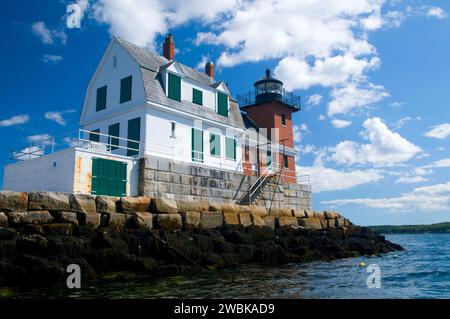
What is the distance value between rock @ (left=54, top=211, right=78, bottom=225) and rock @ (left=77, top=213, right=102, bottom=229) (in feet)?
0.55

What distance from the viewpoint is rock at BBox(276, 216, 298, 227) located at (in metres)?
19.2

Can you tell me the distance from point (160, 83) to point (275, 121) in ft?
34.0

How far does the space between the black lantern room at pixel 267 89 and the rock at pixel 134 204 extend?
16.4 meters

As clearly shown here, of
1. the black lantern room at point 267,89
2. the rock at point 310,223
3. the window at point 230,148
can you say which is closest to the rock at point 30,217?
the window at point 230,148

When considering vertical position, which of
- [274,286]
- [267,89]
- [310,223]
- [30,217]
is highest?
[267,89]

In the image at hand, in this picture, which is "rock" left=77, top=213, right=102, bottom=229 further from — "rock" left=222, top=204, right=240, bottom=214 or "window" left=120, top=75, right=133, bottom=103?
"window" left=120, top=75, right=133, bottom=103

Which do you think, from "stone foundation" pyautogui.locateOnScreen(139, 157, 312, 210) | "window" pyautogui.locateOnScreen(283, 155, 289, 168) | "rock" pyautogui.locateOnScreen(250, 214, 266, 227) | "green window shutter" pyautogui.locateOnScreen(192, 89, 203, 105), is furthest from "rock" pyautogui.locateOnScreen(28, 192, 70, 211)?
"window" pyautogui.locateOnScreen(283, 155, 289, 168)

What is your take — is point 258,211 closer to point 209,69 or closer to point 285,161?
point 285,161

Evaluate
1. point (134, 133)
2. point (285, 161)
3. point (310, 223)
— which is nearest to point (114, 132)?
point (134, 133)

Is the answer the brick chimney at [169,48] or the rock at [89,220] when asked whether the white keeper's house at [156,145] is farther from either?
the rock at [89,220]

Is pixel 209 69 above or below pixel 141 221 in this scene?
above

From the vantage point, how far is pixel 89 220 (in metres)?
12.3
